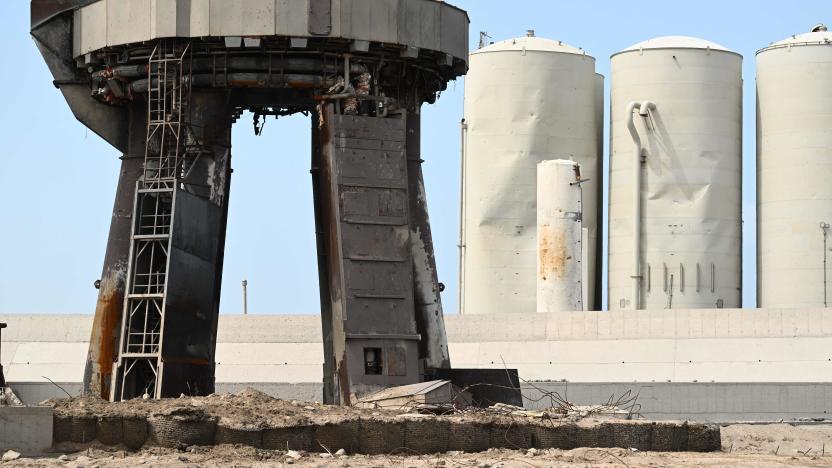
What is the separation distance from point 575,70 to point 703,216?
616cm

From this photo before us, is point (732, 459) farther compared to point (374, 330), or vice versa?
point (374, 330)

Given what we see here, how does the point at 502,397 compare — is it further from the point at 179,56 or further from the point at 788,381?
the point at 788,381

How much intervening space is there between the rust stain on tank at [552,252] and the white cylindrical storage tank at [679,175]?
4.11 meters

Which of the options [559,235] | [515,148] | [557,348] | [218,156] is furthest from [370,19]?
[515,148]

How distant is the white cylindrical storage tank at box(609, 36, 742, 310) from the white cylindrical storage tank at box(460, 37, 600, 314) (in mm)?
1870

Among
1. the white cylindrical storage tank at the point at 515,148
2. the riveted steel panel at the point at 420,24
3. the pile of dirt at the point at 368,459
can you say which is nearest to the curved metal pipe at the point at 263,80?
the riveted steel panel at the point at 420,24

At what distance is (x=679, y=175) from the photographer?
55250 millimetres

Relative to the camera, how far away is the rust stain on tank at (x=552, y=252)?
171 feet

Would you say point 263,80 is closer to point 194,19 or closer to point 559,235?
point 194,19

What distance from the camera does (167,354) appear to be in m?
29.7

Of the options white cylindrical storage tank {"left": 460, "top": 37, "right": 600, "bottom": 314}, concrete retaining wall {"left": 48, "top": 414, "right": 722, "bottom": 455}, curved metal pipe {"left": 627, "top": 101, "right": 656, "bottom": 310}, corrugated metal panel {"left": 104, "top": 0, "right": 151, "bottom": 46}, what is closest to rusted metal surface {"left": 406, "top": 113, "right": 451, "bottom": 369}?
corrugated metal panel {"left": 104, "top": 0, "right": 151, "bottom": 46}

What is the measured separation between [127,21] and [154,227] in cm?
364

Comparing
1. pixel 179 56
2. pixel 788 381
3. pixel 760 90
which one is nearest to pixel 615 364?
pixel 788 381

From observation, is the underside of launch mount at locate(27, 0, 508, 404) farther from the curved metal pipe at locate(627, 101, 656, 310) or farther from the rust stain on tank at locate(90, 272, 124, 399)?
the curved metal pipe at locate(627, 101, 656, 310)
